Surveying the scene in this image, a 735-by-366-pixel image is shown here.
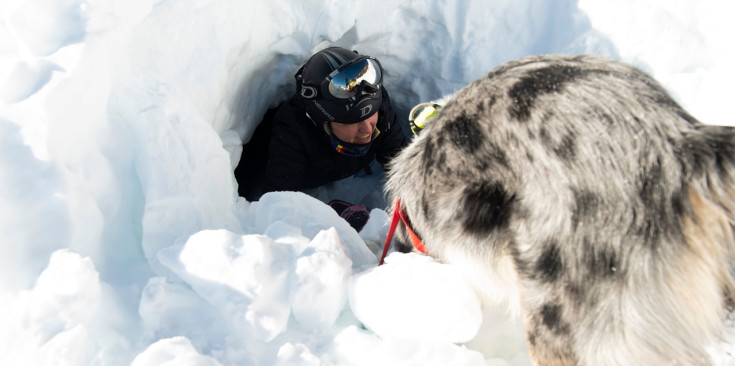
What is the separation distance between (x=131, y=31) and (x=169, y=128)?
54 centimetres

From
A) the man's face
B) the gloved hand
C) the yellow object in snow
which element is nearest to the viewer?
the yellow object in snow

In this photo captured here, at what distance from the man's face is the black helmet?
10cm

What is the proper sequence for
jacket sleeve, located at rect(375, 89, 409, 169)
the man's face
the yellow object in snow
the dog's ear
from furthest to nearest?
jacket sleeve, located at rect(375, 89, 409, 169) < the man's face < the yellow object in snow < the dog's ear

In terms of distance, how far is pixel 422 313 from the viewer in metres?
1.50

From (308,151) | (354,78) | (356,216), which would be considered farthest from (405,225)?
(308,151)

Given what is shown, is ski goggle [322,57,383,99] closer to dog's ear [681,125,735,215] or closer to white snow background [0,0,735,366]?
white snow background [0,0,735,366]

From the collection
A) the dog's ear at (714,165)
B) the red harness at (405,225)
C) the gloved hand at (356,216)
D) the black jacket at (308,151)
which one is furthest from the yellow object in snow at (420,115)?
the black jacket at (308,151)

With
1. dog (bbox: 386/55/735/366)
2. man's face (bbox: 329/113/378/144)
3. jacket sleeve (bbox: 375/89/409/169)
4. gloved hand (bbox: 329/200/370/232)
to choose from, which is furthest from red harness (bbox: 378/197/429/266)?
jacket sleeve (bbox: 375/89/409/169)

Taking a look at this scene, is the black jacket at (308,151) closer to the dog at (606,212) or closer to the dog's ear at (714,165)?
the dog at (606,212)

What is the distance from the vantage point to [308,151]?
376cm

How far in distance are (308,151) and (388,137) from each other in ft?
1.98

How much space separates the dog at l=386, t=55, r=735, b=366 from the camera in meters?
1.20

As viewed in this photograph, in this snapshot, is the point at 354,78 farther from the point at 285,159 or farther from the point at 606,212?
the point at 606,212

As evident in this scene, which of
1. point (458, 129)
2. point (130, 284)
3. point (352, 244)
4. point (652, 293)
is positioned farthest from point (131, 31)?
point (652, 293)
